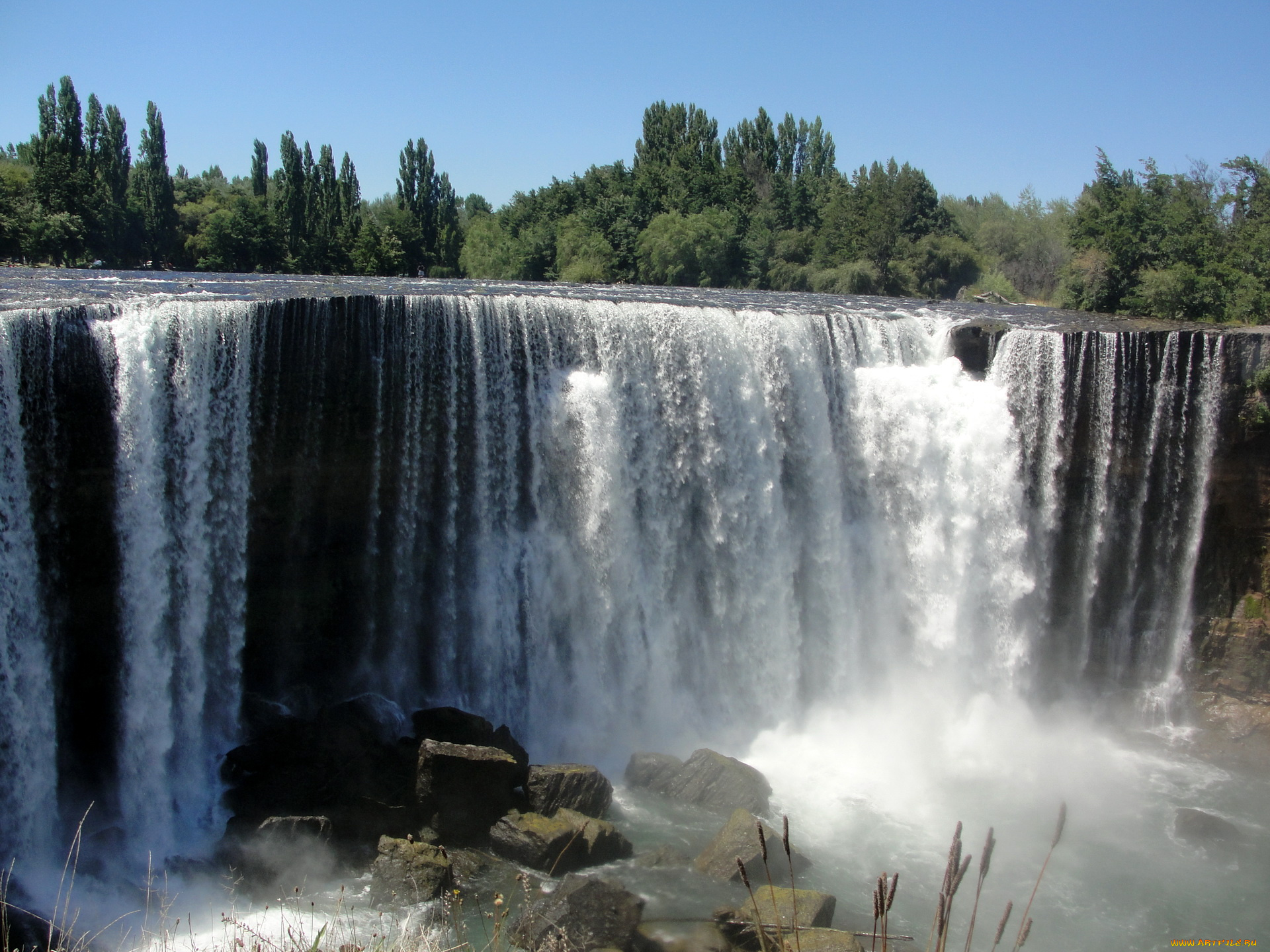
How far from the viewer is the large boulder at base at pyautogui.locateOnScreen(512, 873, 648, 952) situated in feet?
28.1

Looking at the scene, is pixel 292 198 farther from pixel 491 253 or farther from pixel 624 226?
pixel 624 226

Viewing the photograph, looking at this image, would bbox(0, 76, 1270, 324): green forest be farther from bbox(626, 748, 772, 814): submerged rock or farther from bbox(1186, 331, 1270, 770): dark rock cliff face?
bbox(626, 748, 772, 814): submerged rock

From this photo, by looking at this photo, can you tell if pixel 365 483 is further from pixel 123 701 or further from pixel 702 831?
pixel 702 831

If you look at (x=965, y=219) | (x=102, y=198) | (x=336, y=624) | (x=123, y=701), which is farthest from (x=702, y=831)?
(x=965, y=219)

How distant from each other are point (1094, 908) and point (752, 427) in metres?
7.39

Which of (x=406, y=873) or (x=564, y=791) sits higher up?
(x=564, y=791)

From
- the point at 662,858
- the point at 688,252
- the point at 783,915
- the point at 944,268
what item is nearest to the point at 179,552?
A: the point at 662,858

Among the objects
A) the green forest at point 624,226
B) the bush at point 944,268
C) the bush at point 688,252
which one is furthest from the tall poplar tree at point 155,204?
the bush at point 944,268

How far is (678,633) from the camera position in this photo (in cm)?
1420

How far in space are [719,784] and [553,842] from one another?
95.6 inches

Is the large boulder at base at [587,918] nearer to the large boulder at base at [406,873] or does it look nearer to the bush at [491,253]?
the large boulder at base at [406,873]

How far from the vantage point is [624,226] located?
41.0m

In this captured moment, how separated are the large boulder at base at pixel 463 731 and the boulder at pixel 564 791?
56 centimetres

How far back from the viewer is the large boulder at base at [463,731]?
38.8 feet
